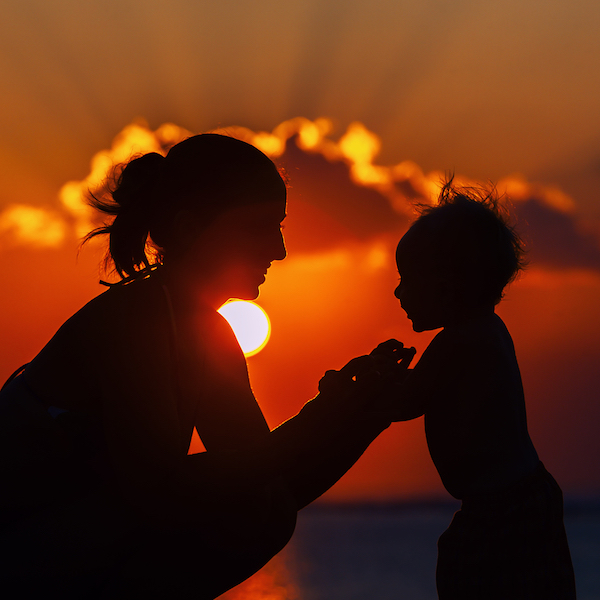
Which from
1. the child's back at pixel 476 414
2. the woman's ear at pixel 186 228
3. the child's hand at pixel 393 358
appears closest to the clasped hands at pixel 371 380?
the child's hand at pixel 393 358

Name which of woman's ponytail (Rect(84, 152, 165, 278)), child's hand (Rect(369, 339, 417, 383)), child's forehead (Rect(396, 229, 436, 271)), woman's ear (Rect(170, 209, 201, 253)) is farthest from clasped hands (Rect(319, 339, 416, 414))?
woman's ponytail (Rect(84, 152, 165, 278))

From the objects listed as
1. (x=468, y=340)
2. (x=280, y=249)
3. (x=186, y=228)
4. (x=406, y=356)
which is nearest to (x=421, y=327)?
(x=406, y=356)

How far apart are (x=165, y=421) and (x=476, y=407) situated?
1.15 meters

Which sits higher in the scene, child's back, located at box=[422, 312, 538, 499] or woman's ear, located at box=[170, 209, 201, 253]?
woman's ear, located at box=[170, 209, 201, 253]

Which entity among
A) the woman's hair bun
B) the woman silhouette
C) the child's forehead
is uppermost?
the woman's hair bun

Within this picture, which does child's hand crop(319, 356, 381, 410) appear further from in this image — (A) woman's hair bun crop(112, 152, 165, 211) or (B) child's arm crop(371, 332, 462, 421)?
(A) woman's hair bun crop(112, 152, 165, 211)

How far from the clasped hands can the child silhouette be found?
1cm

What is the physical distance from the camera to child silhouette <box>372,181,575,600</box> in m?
2.06

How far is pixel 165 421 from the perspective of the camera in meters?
1.77

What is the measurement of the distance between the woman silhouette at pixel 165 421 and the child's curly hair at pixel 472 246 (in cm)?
60

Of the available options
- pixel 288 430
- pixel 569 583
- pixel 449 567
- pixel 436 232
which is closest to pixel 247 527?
pixel 288 430

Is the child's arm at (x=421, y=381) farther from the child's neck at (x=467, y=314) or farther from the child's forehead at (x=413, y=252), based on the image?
the child's forehead at (x=413, y=252)

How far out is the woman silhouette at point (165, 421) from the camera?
5.78ft

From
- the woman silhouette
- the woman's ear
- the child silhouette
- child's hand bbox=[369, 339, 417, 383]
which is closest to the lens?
the woman silhouette
